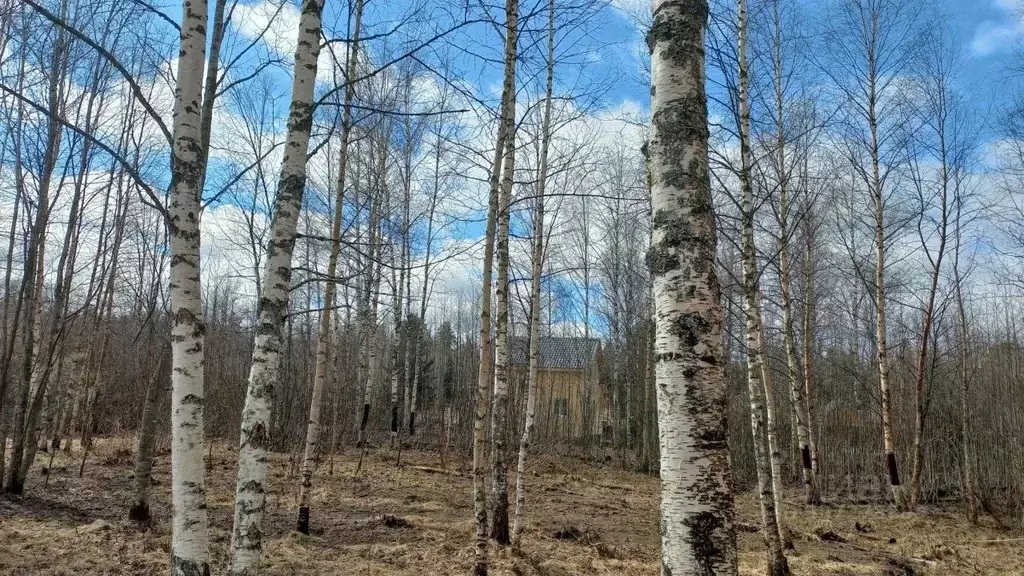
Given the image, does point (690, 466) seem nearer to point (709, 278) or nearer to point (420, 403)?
point (709, 278)

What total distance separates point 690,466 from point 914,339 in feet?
47.1

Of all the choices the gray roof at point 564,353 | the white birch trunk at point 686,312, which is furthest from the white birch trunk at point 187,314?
the gray roof at point 564,353

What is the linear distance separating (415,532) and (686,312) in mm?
6372

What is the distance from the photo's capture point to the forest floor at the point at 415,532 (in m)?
5.77

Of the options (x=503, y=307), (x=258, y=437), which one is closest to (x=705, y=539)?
(x=258, y=437)

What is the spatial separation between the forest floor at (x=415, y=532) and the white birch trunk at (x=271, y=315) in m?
2.55

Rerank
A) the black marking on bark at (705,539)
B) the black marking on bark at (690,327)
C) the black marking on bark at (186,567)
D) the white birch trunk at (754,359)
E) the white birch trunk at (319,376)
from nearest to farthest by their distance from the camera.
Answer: the black marking on bark at (705,539) < the black marking on bark at (690,327) < the black marking on bark at (186,567) < the white birch trunk at (754,359) < the white birch trunk at (319,376)

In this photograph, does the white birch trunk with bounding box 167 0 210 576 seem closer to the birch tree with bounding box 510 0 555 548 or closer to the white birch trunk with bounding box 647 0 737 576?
the white birch trunk with bounding box 647 0 737 576

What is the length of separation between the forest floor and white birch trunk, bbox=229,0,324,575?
2.55 metres

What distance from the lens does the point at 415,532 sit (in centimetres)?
743

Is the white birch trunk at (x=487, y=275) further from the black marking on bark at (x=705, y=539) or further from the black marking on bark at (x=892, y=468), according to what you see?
the black marking on bark at (x=892, y=468)

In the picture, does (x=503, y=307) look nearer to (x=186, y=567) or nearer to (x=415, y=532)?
(x=415, y=532)

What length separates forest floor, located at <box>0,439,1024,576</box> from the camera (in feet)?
18.9

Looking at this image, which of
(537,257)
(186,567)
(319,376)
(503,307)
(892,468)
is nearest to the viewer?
(186,567)
